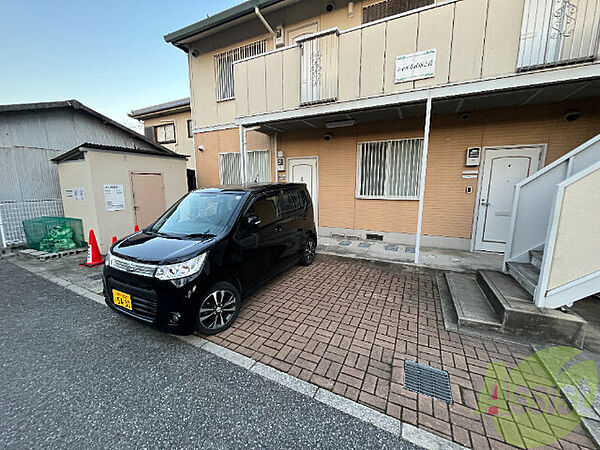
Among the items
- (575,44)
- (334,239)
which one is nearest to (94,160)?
(334,239)

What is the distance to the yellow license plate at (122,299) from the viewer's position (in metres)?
2.65

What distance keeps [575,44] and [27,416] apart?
293 inches

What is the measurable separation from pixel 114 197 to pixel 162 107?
8.11 meters

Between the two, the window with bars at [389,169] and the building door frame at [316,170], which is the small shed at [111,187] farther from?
the window with bars at [389,169]

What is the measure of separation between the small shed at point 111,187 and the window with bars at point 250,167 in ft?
6.16

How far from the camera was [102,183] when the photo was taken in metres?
5.74

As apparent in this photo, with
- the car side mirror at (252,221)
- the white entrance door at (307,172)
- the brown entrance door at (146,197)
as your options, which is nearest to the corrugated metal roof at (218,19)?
the white entrance door at (307,172)

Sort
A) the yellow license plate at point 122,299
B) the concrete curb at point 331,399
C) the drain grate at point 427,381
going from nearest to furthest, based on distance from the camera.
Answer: the concrete curb at point 331,399 → the drain grate at point 427,381 → the yellow license plate at point 122,299

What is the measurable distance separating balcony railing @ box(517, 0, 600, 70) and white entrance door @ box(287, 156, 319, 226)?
472cm

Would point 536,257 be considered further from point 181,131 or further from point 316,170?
point 181,131

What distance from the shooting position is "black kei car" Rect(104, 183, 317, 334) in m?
2.51

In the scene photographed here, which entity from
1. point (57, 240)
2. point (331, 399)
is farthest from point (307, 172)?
point (57, 240)

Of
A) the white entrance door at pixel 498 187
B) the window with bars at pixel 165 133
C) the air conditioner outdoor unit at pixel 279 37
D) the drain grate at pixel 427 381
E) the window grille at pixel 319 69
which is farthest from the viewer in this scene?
the window with bars at pixel 165 133

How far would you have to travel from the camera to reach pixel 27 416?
1.86 meters
